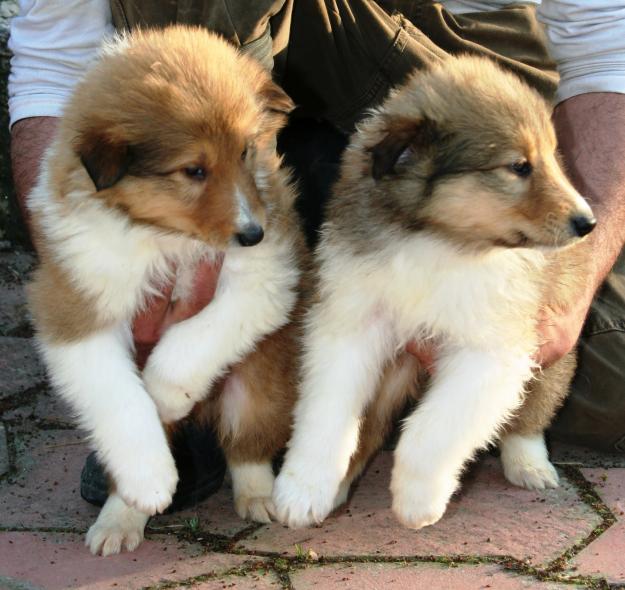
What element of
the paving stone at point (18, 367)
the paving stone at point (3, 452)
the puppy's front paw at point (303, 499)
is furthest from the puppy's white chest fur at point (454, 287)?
the paving stone at point (18, 367)

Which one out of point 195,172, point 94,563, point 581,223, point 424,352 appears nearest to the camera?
point 581,223

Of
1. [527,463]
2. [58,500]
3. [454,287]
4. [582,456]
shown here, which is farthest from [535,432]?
[58,500]

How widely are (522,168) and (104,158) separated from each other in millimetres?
1339

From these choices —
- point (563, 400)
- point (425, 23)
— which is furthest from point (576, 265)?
point (425, 23)

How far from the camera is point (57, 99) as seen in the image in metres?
4.11

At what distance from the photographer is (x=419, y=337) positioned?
10.8 ft

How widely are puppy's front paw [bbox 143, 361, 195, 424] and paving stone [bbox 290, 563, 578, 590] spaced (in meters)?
0.75

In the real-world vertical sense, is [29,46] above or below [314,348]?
Result: above

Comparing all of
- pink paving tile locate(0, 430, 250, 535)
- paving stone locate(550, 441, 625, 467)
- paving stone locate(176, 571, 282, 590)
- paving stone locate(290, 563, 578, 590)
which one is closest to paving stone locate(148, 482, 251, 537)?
pink paving tile locate(0, 430, 250, 535)

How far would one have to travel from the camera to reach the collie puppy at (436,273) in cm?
296

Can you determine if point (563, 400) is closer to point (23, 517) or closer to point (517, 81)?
point (517, 81)

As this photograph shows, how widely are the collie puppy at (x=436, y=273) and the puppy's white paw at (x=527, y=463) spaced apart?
47 cm

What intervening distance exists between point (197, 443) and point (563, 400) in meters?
1.60

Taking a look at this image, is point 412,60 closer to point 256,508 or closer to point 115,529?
point 256,508
